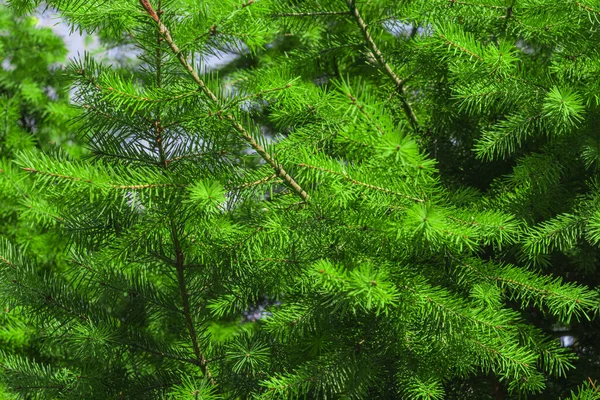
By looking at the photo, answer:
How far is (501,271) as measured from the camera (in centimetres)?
110

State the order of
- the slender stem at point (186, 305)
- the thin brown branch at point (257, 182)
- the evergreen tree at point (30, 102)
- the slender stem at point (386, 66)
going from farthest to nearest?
the evergreen tree at point (30, 102)
the slender stem at point (386, 66)
the slender stem at point (186, 305)
the thin brown branch at point (257, 182)

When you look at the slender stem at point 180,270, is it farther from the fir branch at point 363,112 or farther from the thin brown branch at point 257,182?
the fir branch at point 363,112

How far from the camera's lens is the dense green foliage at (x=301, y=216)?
2.96 ft

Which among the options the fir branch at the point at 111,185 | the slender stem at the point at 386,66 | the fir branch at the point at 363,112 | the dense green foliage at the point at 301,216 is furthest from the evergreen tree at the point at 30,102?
the fir branch at the point at 363,112

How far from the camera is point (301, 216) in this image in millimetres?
1023

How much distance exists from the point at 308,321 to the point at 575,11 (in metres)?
0.62

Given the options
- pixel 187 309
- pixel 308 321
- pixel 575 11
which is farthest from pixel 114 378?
pixel 575 11

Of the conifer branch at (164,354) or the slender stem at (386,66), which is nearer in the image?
the conifer branch at (164,354)

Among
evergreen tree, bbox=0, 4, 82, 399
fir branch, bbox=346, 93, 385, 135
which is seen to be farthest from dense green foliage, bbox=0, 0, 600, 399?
evergreen tree, bbox=0, 4, 82, 399

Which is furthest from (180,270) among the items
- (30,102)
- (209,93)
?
(30,102)

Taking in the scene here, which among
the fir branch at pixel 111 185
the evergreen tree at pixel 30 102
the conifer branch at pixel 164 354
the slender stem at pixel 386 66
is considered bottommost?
the conifer branch at pixel 164 354

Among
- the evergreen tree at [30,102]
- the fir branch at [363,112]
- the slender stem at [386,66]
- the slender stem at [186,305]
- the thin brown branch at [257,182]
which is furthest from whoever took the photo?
the evergreen tree at [30,102]

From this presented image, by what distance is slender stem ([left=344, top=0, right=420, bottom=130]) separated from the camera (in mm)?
1261

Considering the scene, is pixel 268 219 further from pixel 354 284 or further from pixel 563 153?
pixel 563 153
